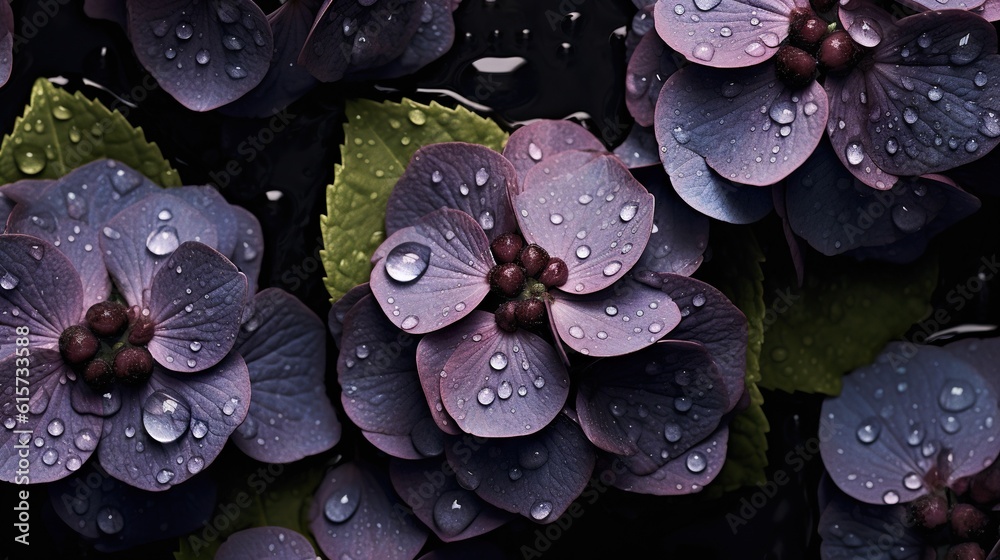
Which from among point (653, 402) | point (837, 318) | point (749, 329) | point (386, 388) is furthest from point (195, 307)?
point (837, 318)

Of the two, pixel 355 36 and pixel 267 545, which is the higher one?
pixel 355 36

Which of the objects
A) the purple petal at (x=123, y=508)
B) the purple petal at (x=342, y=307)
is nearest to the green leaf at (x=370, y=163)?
the purple petal at (x=342, y=307)

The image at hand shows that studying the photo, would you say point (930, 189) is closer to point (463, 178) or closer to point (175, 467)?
point (463, 178)

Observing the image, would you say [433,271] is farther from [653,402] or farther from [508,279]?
[653,402]

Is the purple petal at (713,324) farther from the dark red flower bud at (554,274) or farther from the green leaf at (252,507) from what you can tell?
the green leaf at (252,507)

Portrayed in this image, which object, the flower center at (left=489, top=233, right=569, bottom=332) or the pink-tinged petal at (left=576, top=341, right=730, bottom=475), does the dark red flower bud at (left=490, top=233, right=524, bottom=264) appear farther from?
the pink-tinged petal at (left=576, top=341, right=730, bottom=475)

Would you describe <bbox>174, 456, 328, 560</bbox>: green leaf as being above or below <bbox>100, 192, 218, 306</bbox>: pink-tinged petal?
below

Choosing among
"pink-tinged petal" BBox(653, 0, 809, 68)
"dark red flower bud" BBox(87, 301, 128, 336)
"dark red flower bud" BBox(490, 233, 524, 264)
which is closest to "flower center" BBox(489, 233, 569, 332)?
"dark red flower bud" BBox(490, 233, 524, 264)
